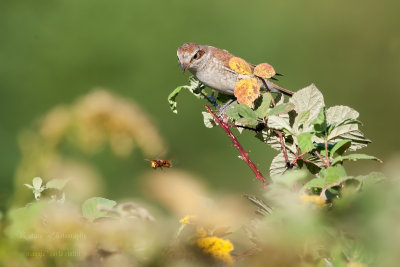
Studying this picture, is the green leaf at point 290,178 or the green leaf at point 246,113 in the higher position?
the green leaf at point 246,113

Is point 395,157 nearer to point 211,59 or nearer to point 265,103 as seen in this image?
point 265,103

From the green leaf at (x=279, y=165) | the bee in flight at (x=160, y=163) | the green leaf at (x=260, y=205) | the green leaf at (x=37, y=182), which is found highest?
the bee in flight at (x=160, y=163)

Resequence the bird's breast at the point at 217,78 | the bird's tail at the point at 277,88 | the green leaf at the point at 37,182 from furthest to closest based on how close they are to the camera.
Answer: the bird's tail at the point at 277,88, the bird's breast at the point at 217,78, the green leaf at the point at 37,182

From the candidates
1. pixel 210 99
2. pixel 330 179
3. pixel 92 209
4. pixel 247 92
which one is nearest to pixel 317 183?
pixel 330 179

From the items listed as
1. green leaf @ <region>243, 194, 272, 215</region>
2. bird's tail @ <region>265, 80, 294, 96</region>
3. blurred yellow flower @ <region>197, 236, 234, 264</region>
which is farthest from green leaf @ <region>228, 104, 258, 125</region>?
bird's tail @ <region>265, 80, 294, 96</region>

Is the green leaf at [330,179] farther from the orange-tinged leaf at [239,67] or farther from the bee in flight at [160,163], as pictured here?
the bee in flight at [160,163]

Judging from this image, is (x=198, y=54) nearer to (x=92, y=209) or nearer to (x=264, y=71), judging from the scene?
(x=264, y=71)

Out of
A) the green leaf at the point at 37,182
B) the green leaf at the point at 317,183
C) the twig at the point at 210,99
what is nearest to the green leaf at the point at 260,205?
the green leaf at the point at 317,183
